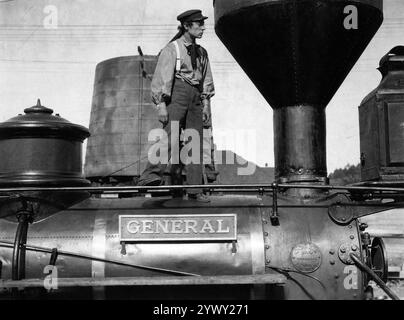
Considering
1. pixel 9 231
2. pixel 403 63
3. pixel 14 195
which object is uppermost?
A: pixel 403 63

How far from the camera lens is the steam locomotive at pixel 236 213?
3.76 meters

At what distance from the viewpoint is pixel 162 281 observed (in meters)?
3.45

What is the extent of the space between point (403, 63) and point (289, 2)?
1.93 m

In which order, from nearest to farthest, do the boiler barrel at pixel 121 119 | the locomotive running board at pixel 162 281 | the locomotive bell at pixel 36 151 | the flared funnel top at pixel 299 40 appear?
the locomotive running board at pixel 162 281 → the locomotive bell at pixel 36 151 → the flared funnel top at pixel 299 40 → the boiler barrel at pixel 121 119

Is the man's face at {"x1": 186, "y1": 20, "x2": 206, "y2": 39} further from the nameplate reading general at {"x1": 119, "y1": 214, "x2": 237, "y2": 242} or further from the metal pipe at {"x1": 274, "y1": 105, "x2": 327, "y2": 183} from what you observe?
the nameplate reading general at {"x1": 119, "y1": 214, "x2": 237, "y2": 242}

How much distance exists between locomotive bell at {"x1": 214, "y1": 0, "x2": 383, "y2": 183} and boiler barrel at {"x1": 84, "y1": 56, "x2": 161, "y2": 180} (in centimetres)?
1207

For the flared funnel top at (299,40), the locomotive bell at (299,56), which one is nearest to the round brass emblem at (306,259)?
the locomotive bell at (299,56)

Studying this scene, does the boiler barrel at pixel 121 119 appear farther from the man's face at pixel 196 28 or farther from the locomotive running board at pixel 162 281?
the locomotive running board at pixel 162 281

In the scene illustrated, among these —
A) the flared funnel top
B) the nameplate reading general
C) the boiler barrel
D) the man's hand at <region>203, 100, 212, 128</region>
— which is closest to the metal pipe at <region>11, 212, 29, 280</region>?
the nameplate reading general

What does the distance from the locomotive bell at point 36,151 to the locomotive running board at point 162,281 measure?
0.88 m

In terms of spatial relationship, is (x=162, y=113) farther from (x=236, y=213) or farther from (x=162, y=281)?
(x=162, y=281)

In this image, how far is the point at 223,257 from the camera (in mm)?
3783
